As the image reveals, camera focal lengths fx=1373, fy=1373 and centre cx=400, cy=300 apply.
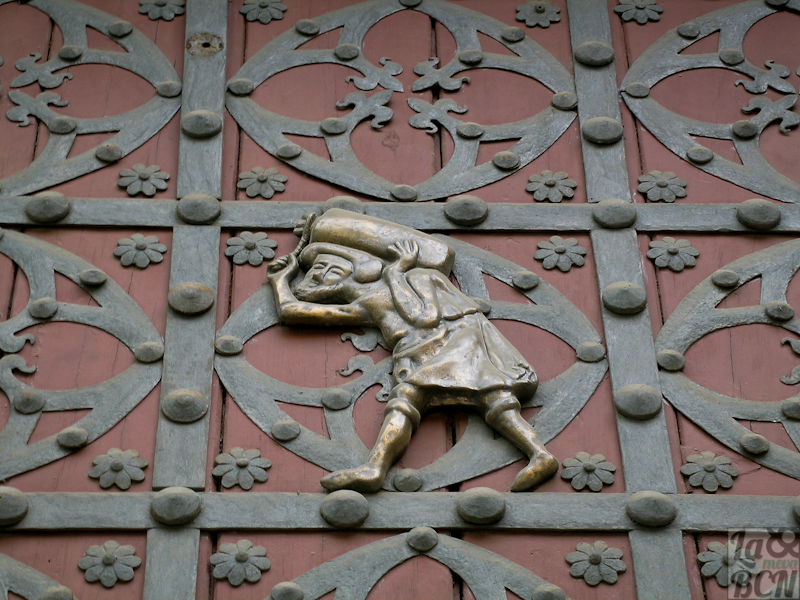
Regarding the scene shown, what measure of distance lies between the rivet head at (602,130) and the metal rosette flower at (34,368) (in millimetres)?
1269

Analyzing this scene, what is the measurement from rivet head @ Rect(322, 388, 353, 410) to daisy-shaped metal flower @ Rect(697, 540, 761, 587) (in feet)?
2.81

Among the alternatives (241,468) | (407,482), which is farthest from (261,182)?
(407,482)

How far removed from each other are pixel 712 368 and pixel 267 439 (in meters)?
1.07

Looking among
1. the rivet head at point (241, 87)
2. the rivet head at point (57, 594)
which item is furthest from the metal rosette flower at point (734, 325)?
the rivet head at point (57, 594)

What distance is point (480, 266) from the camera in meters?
3.43

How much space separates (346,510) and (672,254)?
3.62ft

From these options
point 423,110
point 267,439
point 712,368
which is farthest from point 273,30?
point 712,368

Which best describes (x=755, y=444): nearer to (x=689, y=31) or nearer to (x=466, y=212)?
(x=466, y=212)

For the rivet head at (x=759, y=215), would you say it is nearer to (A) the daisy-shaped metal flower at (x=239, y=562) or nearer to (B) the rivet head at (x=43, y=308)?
(A) the daisy-shaped metal flower at (x=239, y=562)

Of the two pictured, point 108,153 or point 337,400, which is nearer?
point 337,400

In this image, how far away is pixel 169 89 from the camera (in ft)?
12.3

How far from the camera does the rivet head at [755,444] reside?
312 centimetres

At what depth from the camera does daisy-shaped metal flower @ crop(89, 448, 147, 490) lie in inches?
120

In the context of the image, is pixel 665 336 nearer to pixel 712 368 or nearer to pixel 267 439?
pixel 712 368
